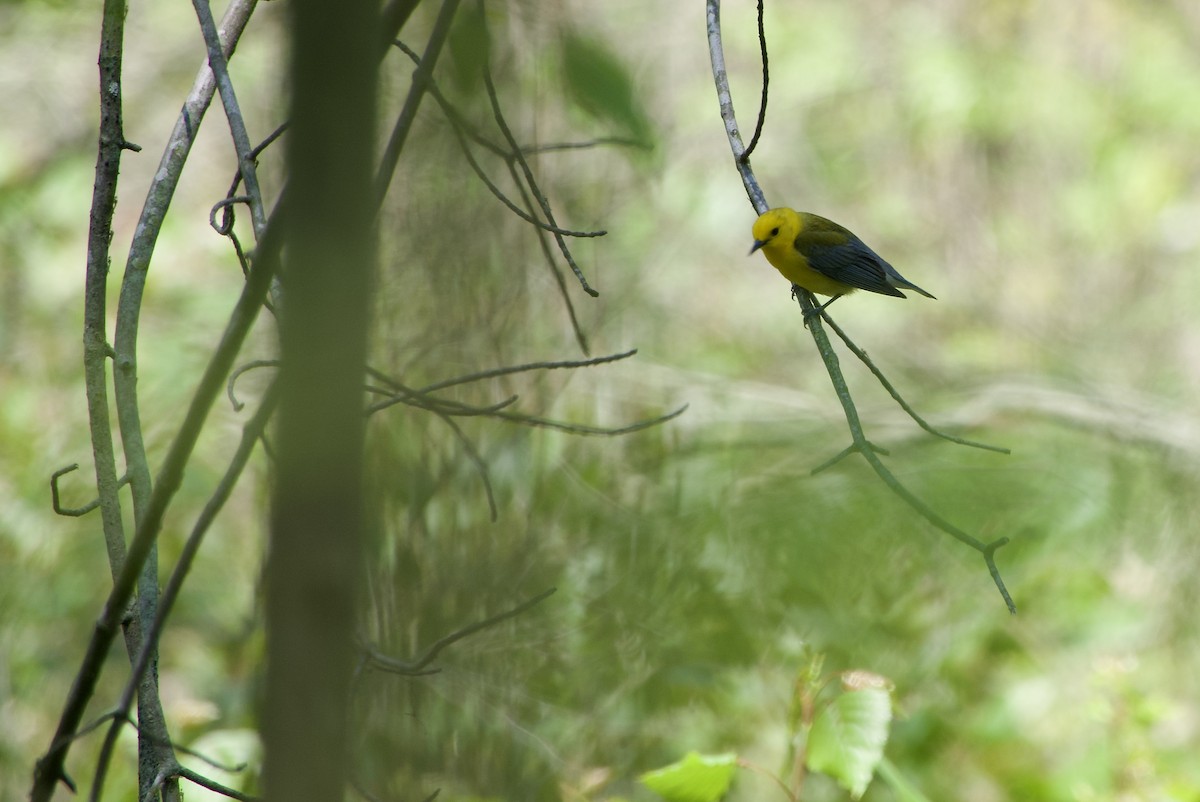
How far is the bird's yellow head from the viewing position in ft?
10.2

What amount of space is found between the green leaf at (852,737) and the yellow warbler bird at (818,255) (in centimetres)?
151

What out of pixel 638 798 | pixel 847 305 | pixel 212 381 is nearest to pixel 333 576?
pixel 212 381

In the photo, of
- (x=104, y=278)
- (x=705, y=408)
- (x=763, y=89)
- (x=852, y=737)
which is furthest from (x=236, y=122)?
(x=705, y=408)

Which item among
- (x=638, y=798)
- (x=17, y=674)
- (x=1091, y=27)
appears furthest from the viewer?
(x=1091, y=27)

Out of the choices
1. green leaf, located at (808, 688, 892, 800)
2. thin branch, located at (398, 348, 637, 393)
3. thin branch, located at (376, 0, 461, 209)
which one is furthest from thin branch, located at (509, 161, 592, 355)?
green leaf, located at (808, 688, 892, 800)

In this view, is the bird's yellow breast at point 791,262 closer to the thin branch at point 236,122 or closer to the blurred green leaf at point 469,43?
the thin branch at point 236,122

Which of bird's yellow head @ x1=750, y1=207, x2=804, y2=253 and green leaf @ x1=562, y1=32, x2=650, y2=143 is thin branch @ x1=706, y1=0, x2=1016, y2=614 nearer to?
green leaf @ x1=562, y1=32, x2=650, y2=143

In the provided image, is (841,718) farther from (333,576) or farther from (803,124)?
(803,124)

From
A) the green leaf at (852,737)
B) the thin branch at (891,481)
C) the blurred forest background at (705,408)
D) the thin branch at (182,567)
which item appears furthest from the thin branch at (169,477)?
the green leaf at (852,737)

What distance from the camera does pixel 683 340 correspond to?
240 inches

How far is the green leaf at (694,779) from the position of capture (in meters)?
1.85

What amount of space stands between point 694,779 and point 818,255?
1892 mm

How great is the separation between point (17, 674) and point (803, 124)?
555 cm

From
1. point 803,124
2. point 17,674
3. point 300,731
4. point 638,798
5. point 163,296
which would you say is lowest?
Result: point 300,731
